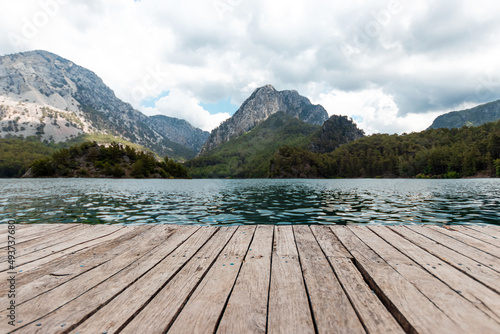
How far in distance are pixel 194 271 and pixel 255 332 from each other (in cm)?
177

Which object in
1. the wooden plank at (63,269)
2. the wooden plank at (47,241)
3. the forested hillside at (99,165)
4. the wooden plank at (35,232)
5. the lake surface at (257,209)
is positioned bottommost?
the lake surface at (257,209)

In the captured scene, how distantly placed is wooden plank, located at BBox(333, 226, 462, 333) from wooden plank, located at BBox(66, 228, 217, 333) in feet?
9.01

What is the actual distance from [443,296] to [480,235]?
438 centimetres

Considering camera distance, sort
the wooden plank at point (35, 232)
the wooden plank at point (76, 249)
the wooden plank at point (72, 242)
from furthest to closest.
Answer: the wooden plank at point (35, 232) → the wooden plank at point (72, 242) → the wooden plank at point (76, 249)

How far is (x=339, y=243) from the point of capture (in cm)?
521

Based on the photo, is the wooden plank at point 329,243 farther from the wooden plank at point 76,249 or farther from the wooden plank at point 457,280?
the wooden plank at point 76,249

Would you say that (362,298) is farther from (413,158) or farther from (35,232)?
(413,158)

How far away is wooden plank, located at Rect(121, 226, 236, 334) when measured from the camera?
2258 mm

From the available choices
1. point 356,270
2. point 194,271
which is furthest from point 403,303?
point 194,271

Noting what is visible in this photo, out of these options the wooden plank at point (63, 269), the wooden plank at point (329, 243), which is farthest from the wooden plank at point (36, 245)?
the wooden plank at point (329, 243)

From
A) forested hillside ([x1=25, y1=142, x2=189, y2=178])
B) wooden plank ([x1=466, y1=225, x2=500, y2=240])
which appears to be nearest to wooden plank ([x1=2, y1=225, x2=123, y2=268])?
wooden plank ([x1=466, y1=225, x2=500, y2=240])

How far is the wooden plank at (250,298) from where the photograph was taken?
2286 millimetres

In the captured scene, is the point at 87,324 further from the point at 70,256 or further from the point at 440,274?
the point at 440,274

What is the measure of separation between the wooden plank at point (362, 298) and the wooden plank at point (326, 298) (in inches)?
3.0
